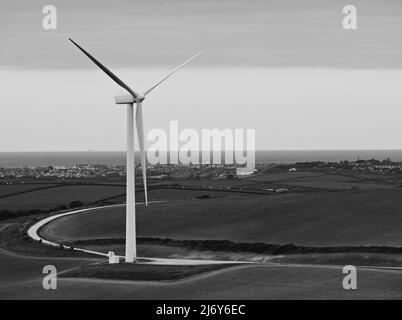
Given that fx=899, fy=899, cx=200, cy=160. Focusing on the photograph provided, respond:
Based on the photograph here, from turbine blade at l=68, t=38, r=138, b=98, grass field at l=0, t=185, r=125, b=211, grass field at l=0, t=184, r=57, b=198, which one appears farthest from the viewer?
grass field at l=0, t=184, r=57, b=198

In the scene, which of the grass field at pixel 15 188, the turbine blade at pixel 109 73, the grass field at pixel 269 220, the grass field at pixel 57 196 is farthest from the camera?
the grass field at pixel 15 188

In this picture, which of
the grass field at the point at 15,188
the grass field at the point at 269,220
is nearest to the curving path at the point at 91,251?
the grass field at the point at 269,220

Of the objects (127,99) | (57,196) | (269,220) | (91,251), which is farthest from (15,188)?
(127,99)

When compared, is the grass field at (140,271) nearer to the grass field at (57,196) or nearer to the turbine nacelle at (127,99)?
the turbine nacelle at (127,99)

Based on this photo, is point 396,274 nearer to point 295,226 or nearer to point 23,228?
point 295,226

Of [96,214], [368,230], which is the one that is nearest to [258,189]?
[96,214]

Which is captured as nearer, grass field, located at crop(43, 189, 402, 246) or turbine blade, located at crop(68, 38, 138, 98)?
turbine blade, located at crop(68, 38, 138, 98)

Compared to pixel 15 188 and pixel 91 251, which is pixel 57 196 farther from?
pixel 91 251

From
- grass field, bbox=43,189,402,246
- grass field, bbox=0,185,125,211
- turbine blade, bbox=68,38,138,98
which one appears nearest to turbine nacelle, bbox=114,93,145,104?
turbine blade, bbox=68,38,138,98

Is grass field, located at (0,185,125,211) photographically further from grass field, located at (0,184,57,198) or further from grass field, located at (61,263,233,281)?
grass field, located at (61,263,233,281)
